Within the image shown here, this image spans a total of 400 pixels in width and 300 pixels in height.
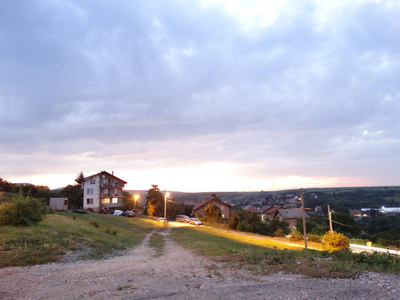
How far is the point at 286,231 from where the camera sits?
5112cm

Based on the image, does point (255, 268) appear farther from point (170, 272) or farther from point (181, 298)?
point (181, 298)

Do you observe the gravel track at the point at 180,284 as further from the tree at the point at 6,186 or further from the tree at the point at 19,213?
the tree at the point at 6,186

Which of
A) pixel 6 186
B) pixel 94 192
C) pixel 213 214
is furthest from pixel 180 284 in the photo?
pixel 6 186

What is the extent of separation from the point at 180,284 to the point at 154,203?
59481 millimetres

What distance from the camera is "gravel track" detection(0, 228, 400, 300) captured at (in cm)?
686

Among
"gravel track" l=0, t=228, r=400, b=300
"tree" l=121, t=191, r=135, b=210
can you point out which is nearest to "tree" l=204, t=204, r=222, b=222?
"tree" l=121, t=191, r=135, b=210

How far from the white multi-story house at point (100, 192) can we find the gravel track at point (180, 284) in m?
59.9

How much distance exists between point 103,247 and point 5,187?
6114 cm

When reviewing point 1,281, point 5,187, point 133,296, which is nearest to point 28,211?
point 1,281

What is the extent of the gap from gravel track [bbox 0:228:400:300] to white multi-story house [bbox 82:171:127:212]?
5992cm

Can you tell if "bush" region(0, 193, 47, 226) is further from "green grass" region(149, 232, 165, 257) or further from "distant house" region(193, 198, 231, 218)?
"distant house" region(193, 198, 231, 218)

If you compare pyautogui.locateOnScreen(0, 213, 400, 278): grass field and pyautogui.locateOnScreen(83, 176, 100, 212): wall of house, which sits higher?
pyautogui.locateOnScreen(83, 176, 100, 212): wall of house

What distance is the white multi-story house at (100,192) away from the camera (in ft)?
223

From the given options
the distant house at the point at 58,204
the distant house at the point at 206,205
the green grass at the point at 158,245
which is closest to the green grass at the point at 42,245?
the green grass at the point at 158,245
